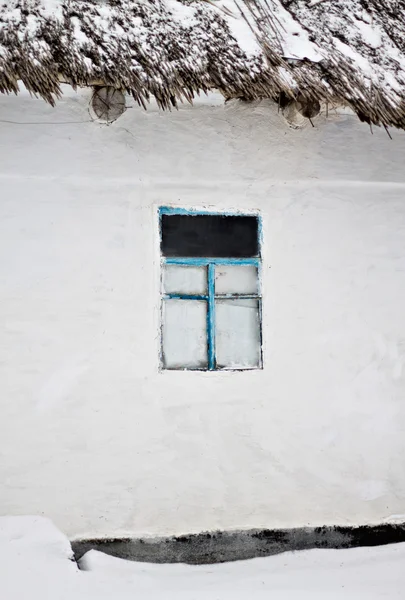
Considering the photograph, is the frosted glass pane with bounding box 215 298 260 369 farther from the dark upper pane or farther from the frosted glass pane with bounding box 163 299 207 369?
the dark upper pane

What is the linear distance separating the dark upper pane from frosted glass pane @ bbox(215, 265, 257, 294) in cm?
8

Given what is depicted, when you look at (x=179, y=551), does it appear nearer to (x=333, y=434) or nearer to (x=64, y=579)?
(x=64, y=579)

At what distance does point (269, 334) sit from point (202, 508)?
1.16m

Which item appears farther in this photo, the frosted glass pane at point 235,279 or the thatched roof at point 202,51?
the frosted glass pane at point 235,279

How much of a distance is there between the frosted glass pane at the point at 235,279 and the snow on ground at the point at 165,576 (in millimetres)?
1682

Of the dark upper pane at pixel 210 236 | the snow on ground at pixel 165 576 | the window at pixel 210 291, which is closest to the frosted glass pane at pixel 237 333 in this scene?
the window at pixel 210 291

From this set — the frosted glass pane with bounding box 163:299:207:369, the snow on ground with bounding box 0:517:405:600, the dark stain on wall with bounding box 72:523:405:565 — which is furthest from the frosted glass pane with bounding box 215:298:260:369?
the snow on ground with bounding box 0:517:405:600

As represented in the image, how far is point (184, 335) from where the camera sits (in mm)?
4656

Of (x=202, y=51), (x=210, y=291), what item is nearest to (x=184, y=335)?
(x=210, y=291)

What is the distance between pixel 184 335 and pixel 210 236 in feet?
2.15

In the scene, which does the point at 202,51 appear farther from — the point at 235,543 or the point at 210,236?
the point at 235,543

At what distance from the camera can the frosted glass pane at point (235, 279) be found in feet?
15.5

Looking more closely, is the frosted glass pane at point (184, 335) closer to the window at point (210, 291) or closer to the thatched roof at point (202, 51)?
the window at point (210, 291)

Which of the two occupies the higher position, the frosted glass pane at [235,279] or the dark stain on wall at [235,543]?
the frosted glass pane at [235,279]
